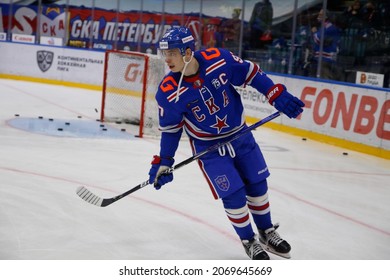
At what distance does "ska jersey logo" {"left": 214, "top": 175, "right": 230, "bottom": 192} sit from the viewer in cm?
340

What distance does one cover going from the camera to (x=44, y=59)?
42.2 feet

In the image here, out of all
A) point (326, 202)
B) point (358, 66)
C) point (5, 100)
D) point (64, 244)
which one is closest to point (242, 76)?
point (64, 244)

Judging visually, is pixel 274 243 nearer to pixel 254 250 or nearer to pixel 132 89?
pixel 254 250

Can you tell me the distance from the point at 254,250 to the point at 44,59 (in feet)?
33.1

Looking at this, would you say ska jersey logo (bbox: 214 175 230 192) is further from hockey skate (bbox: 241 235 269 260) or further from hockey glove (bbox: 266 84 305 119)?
hockey glove (bbox: 266 84 305 119)

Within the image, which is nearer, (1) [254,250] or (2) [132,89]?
(1) [254,250]

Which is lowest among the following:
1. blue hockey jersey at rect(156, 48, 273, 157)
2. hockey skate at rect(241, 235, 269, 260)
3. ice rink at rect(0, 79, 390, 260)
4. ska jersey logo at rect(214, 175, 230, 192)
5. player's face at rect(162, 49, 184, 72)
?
ice rink at rect(0, 79, 390, 260)

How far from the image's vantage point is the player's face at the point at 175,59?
336 cm

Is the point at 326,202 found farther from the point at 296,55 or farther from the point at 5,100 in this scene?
the point at 5,100

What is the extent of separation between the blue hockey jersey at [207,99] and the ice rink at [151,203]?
2.21ft

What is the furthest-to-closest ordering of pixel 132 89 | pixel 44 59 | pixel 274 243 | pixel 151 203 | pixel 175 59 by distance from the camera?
pixel 44 59 < pixel 132 89 < pixel 151 203 < pixel 274 243 < pixel 175 59

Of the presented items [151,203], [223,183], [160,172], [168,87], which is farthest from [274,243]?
[151,203]

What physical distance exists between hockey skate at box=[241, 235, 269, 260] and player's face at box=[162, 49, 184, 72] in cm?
97

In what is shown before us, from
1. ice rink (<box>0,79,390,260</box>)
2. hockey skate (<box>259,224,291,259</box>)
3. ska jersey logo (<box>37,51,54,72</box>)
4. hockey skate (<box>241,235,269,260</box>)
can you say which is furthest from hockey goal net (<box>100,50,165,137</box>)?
hockey skate (<box>241,235,269,260</box>)
